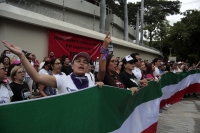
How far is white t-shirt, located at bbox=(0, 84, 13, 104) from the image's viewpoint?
3.08m

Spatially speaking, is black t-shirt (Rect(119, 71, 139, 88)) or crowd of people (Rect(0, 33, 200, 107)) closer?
crowd of people (Rect(0, 33, 200, 107))

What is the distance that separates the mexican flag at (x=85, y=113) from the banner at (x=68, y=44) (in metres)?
7.46

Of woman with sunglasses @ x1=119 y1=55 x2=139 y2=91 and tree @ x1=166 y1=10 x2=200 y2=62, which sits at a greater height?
tree @ x1=166 y1=10 x2=200 y2=62

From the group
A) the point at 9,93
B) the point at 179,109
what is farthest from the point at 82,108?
the point at 179,109

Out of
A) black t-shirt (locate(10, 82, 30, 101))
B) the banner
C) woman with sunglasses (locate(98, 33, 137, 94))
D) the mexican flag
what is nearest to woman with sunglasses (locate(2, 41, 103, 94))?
the mexican flag

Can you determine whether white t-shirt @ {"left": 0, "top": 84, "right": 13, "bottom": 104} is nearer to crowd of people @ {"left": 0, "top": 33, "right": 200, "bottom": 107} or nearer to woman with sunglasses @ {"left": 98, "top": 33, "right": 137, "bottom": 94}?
crowd of people @ {"left": 0, "top": 33, "right": 200, "bottom": 107}

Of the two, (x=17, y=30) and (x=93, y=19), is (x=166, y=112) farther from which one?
Answer: (x=93, y=19)

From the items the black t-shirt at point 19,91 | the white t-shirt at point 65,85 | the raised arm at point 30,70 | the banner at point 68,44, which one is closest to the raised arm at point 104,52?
the white t-shirt at point 65,85

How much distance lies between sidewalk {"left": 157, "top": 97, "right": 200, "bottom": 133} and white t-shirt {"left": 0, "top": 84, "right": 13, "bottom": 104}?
11.4 feet

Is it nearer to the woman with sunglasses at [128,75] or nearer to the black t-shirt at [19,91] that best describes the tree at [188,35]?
the woman with sunglasses at [128,75]

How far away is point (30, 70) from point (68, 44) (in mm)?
9474

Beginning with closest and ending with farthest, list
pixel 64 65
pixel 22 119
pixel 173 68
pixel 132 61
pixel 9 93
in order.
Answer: pixel 22 119 → pixel 9 93 → pixel 132 61 → pixel 64 65 → pixel 173 68

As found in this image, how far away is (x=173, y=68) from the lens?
11.1 m

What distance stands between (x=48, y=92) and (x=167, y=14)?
49.3 metres
